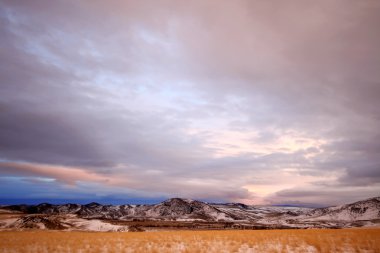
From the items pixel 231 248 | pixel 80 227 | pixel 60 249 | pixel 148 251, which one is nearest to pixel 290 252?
pixel 231 248

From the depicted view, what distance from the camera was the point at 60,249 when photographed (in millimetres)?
25000

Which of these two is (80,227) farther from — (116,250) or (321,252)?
(321,252)

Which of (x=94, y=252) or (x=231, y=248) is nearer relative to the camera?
(x=94, y=252)

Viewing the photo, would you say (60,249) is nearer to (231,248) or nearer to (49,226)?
(231,248)

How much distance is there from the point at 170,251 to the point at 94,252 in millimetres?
5324

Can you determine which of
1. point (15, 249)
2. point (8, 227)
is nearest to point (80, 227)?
point (8, 227)

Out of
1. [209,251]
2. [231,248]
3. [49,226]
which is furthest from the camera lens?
[49,226]

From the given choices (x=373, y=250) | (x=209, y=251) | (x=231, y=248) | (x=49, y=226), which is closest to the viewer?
(x=373, y=250)

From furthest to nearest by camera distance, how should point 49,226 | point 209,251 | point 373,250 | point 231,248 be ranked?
point 49,226
point 231,248
point 209,251
point 373,250

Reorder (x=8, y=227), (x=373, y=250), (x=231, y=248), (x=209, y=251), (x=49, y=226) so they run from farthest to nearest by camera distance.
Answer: (x=49, y=226)
(x=8, y=227)
(x=231, y=248)
(x=209, y=251)
(x=373, y=250)

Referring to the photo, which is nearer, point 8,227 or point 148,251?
point 148,251

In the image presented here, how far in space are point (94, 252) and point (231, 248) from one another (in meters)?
9.90

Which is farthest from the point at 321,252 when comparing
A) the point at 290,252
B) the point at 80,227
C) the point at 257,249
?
the point at 80,227

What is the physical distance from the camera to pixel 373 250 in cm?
2130
